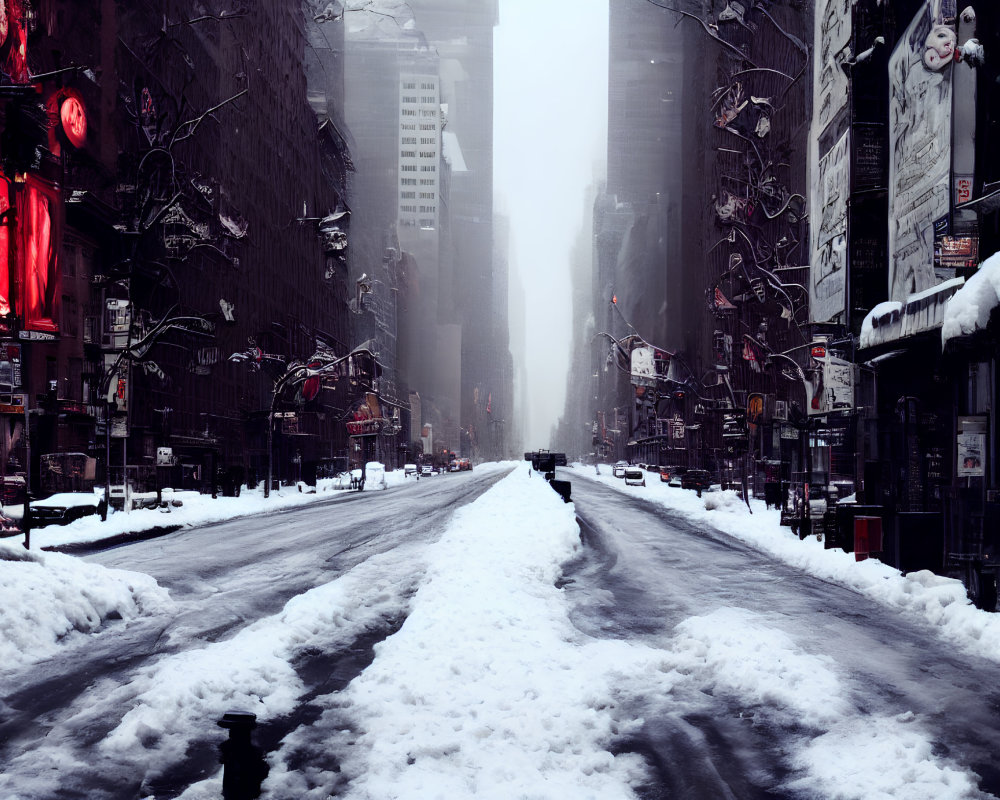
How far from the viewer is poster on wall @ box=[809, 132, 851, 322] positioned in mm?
26016

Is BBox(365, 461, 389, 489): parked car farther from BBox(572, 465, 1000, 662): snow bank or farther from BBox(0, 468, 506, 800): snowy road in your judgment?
BBox(0, 468, 506, 800): snowy road

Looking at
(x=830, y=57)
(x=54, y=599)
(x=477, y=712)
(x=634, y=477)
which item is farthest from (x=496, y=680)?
(x=634, y=477)

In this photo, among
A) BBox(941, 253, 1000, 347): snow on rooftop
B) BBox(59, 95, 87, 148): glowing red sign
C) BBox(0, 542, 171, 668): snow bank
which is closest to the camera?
BBox(0, 542, 171, 668): snow bank

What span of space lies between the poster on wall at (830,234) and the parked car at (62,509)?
24.0 m

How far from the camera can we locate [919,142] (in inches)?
795

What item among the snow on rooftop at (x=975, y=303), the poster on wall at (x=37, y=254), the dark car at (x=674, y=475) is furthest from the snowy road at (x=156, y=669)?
the dark car at (x=674, y=475)

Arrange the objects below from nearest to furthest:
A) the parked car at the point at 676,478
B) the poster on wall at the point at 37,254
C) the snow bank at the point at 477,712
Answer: the snow bank at the point at 477,712 → the poster on wall at the point at 37,254 → the parked car at the point at 676,478

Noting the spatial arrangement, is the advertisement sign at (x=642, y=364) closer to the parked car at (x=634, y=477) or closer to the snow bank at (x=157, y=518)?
the parked car at (x=634, y=477)

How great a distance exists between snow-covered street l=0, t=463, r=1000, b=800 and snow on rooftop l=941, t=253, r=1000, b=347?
13.5ft

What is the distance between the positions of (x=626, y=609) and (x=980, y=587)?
5.06 meters

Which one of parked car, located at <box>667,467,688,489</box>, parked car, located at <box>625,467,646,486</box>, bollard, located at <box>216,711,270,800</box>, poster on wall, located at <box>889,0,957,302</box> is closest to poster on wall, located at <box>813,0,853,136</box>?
poster on wall, located at <box>889,0,957,302</box>

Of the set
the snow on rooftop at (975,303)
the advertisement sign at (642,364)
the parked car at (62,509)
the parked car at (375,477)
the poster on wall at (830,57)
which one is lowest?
the parked car at (375,477)

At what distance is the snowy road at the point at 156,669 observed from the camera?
648cm

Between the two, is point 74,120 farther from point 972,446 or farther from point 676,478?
point 676,478
